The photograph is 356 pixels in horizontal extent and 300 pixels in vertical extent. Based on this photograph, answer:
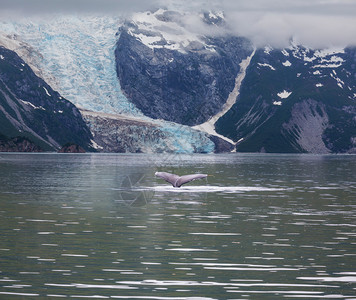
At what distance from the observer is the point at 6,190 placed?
95562 mm

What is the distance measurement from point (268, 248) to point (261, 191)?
54726mm

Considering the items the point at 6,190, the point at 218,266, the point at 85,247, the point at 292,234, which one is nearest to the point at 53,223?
the point at 85,247

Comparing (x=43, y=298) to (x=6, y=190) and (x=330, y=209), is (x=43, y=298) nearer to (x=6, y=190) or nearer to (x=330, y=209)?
(x=330, y=209)

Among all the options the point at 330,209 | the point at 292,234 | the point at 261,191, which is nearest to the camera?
the point at 292,234

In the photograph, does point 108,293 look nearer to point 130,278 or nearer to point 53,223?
point 130,278

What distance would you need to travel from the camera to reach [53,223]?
2345 inches

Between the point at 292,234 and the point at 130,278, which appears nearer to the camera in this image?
the point at 130,278

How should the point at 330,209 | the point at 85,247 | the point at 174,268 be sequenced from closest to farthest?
the point at 174,268
the point at 85,247
the point at 330,209

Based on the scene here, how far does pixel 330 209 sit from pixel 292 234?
22.1 meters

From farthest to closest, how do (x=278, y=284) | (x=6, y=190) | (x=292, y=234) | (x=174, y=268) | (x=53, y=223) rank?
(x=6, y=190) → (x=53, y=223) → (x=292, y=234) → (x=174, y=268) → (x=278, y=284)

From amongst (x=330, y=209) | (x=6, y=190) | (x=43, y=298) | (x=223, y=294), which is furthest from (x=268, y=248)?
(x=6, y=190)

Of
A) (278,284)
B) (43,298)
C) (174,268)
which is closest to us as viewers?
(43,298)

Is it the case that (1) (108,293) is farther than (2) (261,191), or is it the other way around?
(2) (261,191)

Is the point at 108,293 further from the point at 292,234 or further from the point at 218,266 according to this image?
the point at 292,234
